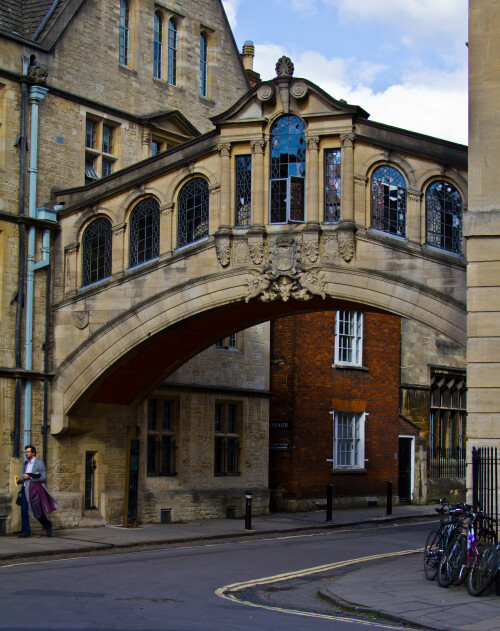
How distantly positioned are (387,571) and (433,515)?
15.3m

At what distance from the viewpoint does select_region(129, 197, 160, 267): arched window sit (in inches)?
860

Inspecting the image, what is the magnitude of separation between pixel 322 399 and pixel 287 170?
478 inches

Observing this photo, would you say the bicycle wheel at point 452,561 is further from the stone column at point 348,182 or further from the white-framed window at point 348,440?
the white-framed window at point 348,440

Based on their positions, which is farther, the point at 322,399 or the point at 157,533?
the point at 322,399

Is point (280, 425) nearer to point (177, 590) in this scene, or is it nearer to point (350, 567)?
point (350, 567)

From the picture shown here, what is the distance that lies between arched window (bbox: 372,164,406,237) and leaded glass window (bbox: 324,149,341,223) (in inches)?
27.4

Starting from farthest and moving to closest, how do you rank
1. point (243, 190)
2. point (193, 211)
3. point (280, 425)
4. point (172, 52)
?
point (280, 425)
point (172, 52)
point (193, 211)
point (243, 190)

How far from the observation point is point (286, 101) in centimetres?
2008

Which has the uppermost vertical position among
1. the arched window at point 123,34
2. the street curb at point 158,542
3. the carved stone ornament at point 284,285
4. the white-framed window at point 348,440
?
the arched window at point 123,34

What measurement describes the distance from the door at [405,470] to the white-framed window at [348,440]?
8.04ft

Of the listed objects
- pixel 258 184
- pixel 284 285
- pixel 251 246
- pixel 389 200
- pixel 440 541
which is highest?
pixel 258 184

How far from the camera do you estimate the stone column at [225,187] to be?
20.6 meters

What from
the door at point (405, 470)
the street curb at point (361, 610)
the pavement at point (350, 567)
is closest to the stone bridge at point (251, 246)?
the pavement at point (350, 567)

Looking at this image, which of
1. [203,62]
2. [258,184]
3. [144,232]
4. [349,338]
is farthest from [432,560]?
[349,338]
